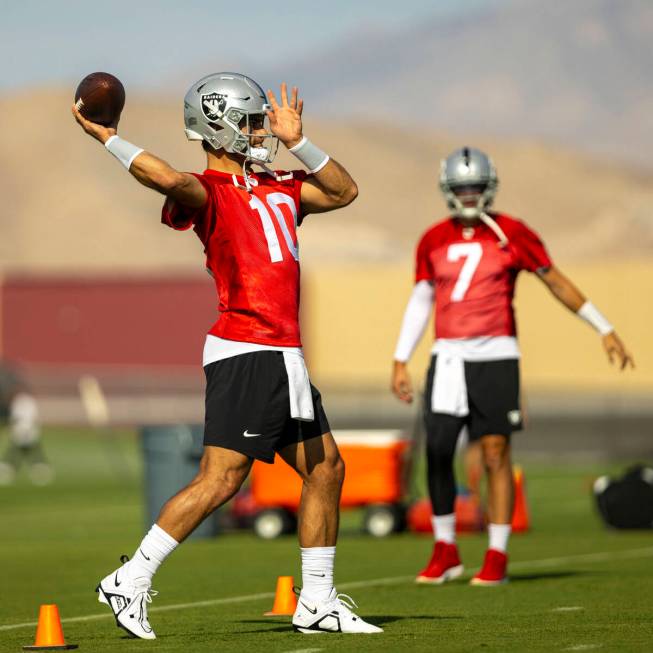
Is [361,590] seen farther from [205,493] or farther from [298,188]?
[298,188]

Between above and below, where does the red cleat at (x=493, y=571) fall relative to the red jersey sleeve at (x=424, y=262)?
below

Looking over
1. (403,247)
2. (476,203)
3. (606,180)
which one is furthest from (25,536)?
(606,180)

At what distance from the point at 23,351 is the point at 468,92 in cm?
11375

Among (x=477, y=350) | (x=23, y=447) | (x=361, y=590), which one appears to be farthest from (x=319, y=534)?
(x=23, y=447)

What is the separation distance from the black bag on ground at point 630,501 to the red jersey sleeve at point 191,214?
7765 millimetres

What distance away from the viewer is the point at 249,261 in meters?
7.27

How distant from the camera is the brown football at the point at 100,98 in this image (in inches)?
283

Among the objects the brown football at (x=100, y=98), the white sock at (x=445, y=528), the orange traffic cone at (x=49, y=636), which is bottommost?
the orange traffic cone at (x=49, y=636)

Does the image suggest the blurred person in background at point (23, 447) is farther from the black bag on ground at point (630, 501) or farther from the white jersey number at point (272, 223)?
the white jersey number at point (272, 223)

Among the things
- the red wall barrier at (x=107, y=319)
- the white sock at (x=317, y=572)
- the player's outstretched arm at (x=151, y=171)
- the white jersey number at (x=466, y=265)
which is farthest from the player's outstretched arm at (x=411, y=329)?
the red wall barrier at (x=107, y=319)

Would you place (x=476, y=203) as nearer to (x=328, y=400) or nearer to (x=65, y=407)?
(x=328, y=400)

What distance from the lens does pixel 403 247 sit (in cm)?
12419

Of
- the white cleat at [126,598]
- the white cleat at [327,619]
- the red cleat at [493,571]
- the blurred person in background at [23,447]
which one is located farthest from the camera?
the blurred person in background at [23,447]

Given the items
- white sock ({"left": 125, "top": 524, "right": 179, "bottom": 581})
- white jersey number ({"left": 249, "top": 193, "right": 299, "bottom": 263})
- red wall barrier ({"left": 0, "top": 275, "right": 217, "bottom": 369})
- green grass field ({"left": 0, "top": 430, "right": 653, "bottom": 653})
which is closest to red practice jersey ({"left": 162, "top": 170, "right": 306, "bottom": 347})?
white jersey number ({"left": 249, "top": 193, "right": 299, "bottom": 263})
